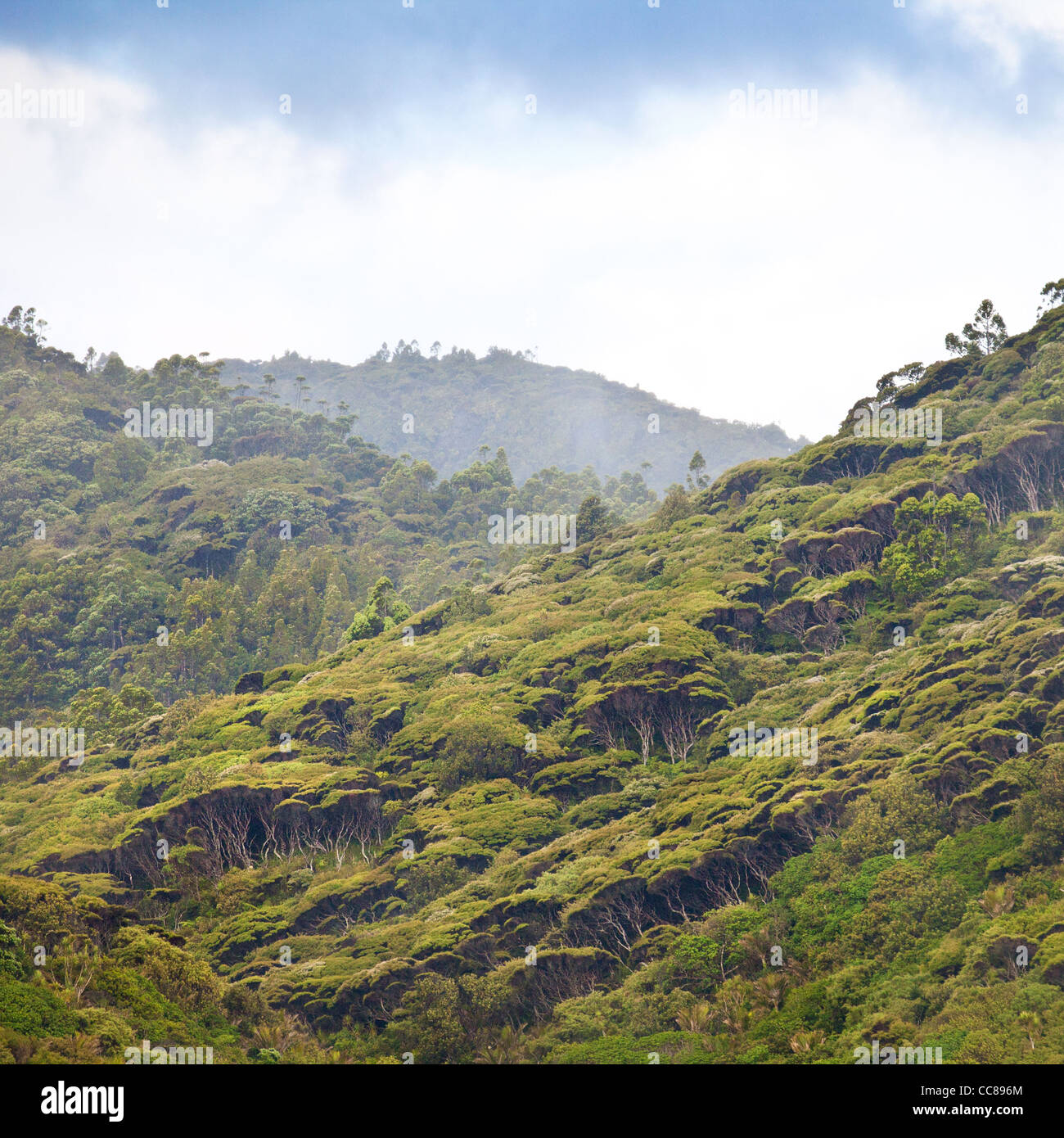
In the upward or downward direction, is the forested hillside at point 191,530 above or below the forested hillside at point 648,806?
above

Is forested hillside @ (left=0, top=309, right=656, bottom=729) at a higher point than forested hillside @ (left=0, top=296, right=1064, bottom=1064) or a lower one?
higher

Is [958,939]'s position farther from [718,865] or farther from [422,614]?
[422,614]

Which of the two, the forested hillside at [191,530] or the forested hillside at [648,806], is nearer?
the forested hillside at [648,806]

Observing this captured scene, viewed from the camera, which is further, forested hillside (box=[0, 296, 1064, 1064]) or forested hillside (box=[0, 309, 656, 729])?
forested hillside (box=[0, 309, 656, 729])

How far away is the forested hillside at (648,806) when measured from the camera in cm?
3055

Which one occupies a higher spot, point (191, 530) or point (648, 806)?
point (191, 530)

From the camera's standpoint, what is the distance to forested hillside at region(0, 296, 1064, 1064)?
3055cm

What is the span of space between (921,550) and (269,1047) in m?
37.2

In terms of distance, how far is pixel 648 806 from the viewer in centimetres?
4353

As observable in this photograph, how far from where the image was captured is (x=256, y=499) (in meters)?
126

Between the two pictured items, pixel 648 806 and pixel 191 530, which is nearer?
pixel 648 806
